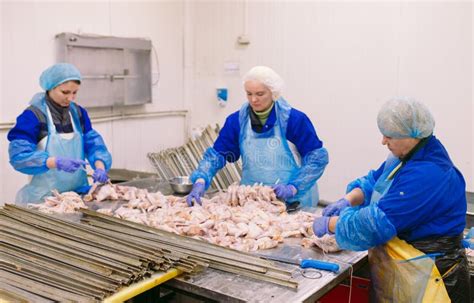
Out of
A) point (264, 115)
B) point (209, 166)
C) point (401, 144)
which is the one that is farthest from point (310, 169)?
point (401, 144)

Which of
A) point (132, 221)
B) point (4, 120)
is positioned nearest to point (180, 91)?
point (4, 120)

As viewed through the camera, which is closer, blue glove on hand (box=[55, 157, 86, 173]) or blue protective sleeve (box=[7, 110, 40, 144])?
blue glove on hand (box=[55, 157, 86, 173])

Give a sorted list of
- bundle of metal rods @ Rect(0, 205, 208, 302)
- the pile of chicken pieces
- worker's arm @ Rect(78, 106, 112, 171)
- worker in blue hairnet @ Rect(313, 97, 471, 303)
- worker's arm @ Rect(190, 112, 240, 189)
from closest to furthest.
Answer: bundle of metal rods @ Rect(0, 205, 208, 302) < worker in blue hairnet @ Rect(313, 97, 471, 303) < the pile of chicken pieces < worker's arm @ Rect(190, 112, 240, 189) < worker's arm @ Rect(78, 106, 112, 171)

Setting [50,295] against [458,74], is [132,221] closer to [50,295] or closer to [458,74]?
[50,295]

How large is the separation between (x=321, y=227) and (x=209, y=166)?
1.37m

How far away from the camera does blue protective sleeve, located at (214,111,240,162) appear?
12.2ft

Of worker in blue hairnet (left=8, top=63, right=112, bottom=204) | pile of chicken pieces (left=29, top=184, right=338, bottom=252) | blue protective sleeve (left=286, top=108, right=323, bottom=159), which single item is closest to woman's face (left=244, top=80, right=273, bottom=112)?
blue protective sleeve (left=286, top=108, right=323, bottom=159)

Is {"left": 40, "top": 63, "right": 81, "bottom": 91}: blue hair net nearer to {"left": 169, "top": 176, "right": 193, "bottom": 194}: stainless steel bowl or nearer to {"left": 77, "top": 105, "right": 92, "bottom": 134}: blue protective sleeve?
{"left": 77, "top": 105, "right": 92, "bottom": 134}: blue protective sleeve

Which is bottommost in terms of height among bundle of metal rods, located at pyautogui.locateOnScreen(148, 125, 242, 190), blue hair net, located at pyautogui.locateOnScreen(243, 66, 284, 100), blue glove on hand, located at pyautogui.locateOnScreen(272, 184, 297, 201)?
bundle of metal rods, located at pyautogui.locateOnScreen(148, 125, 242, 190)

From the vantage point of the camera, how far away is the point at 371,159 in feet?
16.6

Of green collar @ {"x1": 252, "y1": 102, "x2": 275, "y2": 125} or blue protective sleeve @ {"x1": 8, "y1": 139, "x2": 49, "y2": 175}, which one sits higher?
green collar @ {"x1": 252, "y1": 102, "x2": 275, "y2": 125}

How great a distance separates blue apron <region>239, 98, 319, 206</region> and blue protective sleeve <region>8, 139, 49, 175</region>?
1408 millimetres

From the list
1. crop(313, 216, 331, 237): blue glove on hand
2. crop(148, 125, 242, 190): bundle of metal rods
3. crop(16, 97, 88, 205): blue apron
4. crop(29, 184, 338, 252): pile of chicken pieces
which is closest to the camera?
crop(313, 216, 331, 237): blue glove on hand

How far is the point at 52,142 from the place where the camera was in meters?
3.53
